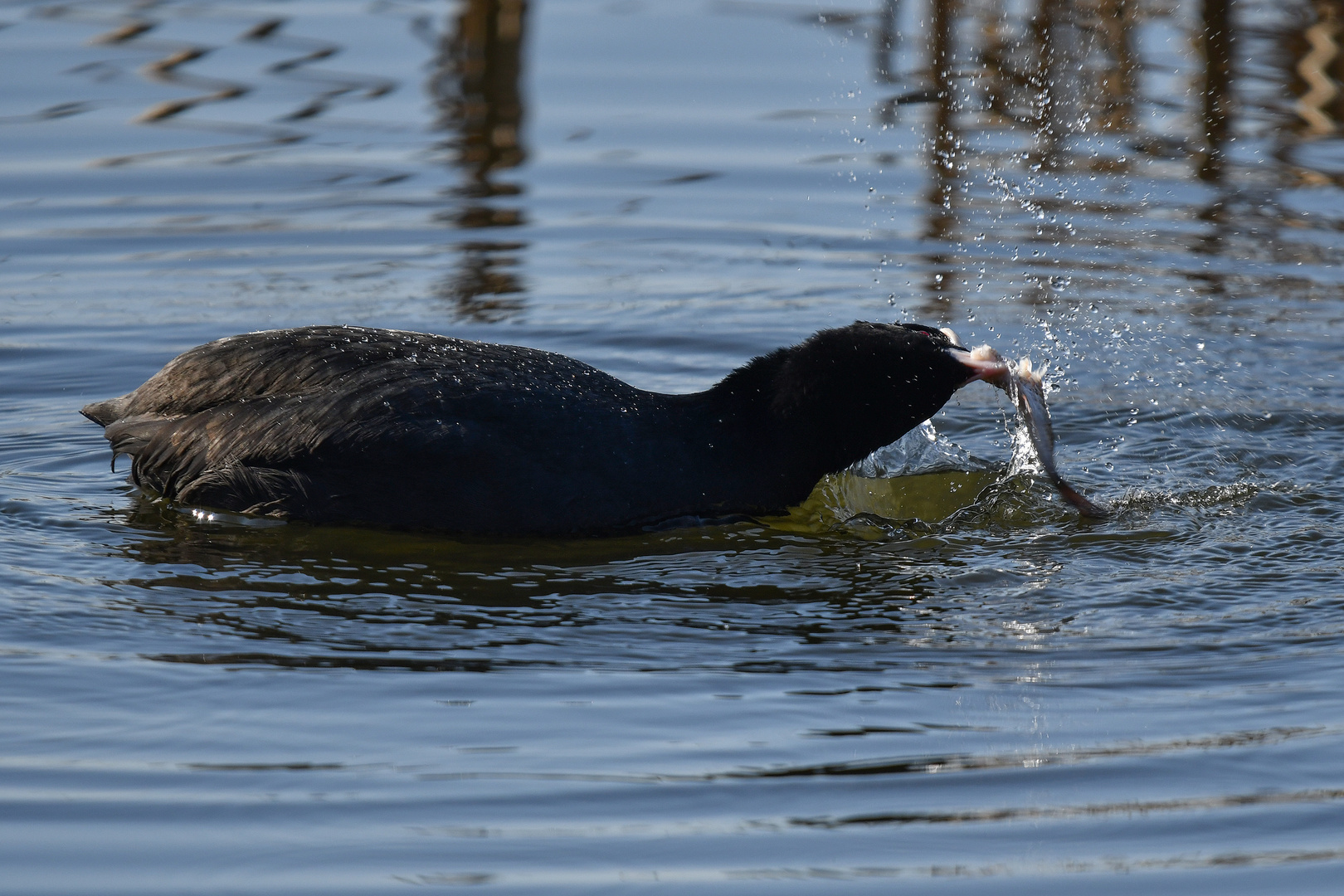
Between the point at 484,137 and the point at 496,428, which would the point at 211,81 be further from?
the point at 496,428

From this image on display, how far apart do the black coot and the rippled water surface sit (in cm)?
17

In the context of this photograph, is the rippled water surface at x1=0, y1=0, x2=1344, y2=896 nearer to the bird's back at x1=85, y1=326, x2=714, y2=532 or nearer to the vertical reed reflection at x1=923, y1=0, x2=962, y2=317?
the vertical reed reflection at x1=923, y1=0, x2=962, y2=317

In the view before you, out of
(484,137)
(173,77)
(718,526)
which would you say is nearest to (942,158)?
(484,137)

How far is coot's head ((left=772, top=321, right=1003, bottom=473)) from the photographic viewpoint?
5680mm

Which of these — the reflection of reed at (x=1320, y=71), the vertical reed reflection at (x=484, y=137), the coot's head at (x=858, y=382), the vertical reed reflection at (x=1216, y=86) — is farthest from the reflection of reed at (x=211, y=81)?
the coot's head at (x=858, y=382)

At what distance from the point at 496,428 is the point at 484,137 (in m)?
6.25

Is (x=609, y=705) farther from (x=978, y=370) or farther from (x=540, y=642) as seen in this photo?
(x=978, y=370)

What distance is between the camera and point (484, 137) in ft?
36.9

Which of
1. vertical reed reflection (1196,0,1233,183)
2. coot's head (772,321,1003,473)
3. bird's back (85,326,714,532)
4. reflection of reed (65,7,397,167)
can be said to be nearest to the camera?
bird's back (85,326,714,532)

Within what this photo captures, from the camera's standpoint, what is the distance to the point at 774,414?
5680mm

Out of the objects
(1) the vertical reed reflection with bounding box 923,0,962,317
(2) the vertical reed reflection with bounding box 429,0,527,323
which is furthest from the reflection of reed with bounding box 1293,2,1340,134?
(2) the vertical reed reflection with bounding box 429,0,527,323

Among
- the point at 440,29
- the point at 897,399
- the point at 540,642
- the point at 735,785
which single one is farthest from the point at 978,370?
the point at 440,29

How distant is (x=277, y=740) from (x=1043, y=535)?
8.72 ft

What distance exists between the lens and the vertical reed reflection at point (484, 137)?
28.7 ft
